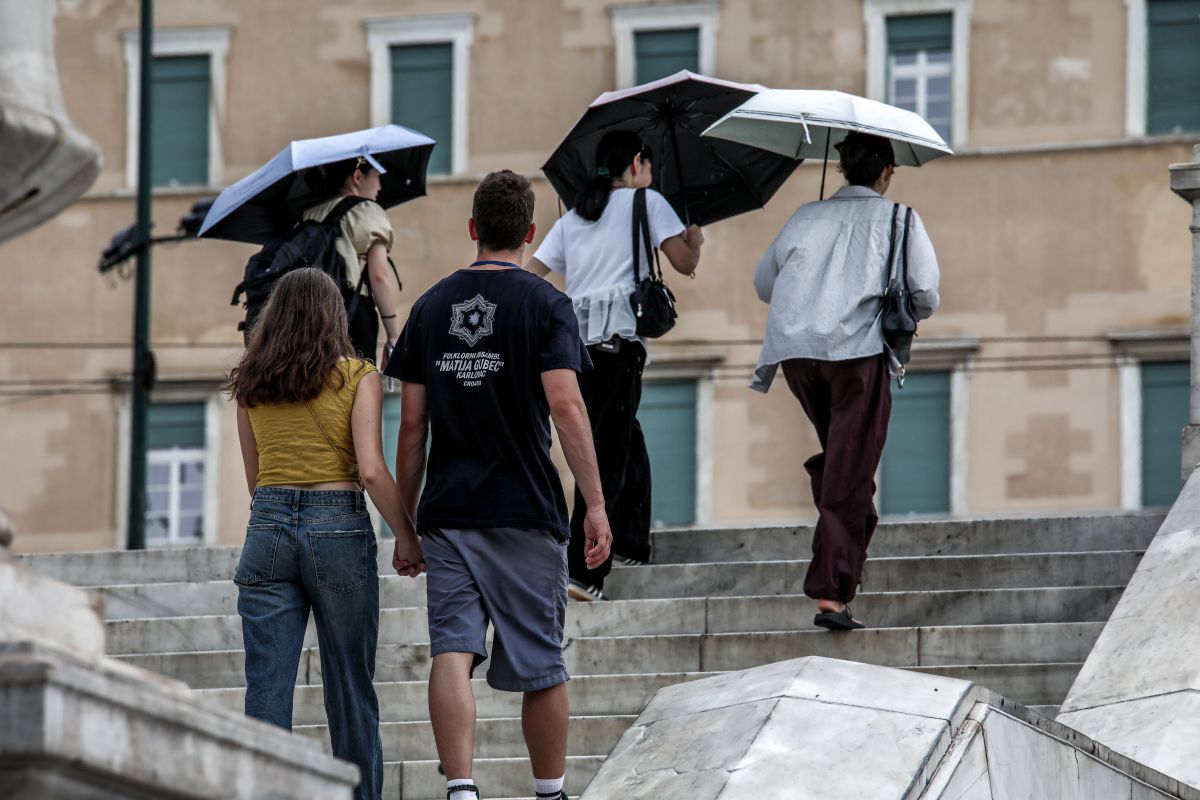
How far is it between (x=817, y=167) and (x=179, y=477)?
812 cm

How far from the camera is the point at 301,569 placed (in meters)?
7.39

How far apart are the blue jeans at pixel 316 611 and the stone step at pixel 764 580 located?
2929 mm

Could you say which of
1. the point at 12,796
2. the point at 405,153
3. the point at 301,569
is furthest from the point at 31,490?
the point at 12,796

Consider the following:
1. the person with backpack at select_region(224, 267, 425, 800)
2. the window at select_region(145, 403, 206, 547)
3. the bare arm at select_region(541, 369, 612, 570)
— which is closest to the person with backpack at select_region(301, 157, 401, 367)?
the person with backpack at select_region(224, 267, 425, 800)

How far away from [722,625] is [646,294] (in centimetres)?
121

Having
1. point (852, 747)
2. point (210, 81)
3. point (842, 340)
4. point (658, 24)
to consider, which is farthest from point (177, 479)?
point (852, 747)

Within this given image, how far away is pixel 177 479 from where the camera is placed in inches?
1312

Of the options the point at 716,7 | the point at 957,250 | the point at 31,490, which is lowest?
the point at 31,490

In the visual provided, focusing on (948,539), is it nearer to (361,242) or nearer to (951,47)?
(361,242)

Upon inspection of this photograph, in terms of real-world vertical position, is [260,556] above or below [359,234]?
below

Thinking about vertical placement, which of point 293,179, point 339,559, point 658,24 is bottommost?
point 339,559

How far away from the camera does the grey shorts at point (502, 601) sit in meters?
7.30

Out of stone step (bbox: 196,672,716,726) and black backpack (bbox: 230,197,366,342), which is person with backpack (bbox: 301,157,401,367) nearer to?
black backpack (bbox: 230,197,366,342)

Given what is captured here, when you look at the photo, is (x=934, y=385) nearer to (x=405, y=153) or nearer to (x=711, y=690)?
(x=405, y=153)
